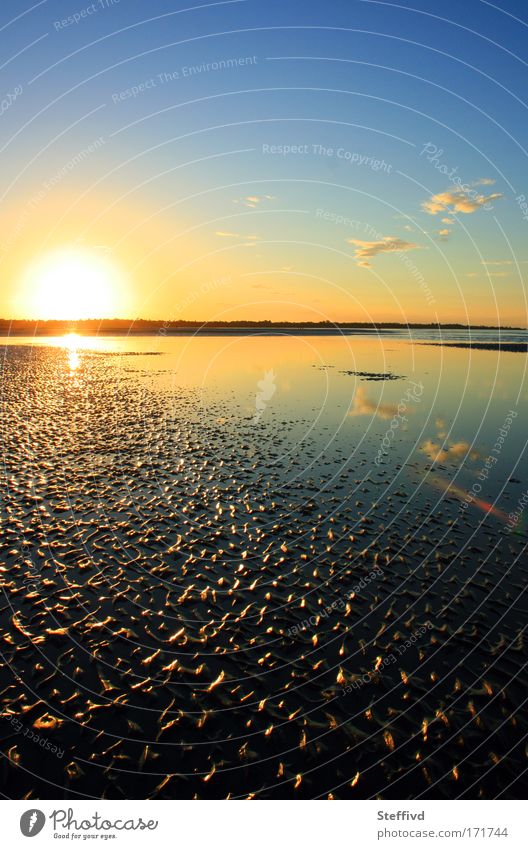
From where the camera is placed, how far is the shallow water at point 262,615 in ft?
31.7

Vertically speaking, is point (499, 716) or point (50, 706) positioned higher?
point (499, 716)

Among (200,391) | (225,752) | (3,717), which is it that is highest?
(200,391)

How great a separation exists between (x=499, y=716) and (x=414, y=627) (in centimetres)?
338

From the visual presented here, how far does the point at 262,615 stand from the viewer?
569 inches

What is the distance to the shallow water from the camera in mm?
9648

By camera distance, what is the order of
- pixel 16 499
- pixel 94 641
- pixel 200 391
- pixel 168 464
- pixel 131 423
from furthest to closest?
1. pixel 200 391
2. pixel 131 423
3. pixel 168 464
4. pixel 16 499
5. pixel 94 641

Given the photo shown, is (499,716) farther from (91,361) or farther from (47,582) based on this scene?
(91,361)

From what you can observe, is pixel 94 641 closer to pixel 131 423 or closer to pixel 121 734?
pixel 121 734

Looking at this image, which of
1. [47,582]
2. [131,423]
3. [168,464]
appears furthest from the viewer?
[131,423]

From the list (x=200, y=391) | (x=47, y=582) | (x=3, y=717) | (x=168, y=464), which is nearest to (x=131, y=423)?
(x=168, y=464)

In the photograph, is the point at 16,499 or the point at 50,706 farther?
the point at 16,499

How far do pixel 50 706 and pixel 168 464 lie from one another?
17629 mm

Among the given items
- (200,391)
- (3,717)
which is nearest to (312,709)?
(3,717)

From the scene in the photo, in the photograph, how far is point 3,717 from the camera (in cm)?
1049
